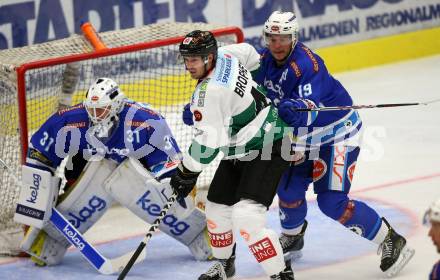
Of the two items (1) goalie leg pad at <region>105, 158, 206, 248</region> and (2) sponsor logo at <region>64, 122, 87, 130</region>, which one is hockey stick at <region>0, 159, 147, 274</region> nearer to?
(1) goalie leg pad at <region>105, 158, 206, 248</region>

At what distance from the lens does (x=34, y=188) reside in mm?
5090

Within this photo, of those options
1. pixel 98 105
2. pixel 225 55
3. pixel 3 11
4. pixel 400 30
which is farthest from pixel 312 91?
pixel 400 30

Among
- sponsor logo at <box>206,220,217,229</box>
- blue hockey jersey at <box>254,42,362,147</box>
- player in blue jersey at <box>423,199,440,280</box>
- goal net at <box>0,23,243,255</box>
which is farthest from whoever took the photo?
goal net at <box>0,23,243,255</box>

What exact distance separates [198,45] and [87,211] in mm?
1246

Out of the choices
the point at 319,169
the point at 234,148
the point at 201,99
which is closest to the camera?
the point at 201,99

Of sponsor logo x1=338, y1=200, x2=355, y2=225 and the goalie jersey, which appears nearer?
sponsor logo x1=338, y1=200, x2=355, y2=225

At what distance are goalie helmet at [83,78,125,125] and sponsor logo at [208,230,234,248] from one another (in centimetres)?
85

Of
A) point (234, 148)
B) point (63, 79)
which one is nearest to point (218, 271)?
point (234, 148)

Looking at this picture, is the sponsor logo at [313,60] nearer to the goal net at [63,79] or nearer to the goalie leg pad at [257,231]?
the goalie leg pad at [257,231]

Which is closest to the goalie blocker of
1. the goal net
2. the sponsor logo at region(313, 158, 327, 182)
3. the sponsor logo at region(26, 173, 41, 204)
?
the sponsor logo at region(26, 173, 41, 204)

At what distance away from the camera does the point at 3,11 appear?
752cm

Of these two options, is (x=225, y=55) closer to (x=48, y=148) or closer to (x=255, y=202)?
(x=255, y=202)

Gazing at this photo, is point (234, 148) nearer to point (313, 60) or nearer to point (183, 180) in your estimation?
point (183, 180)

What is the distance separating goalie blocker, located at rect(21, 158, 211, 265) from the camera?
16.5 ft
